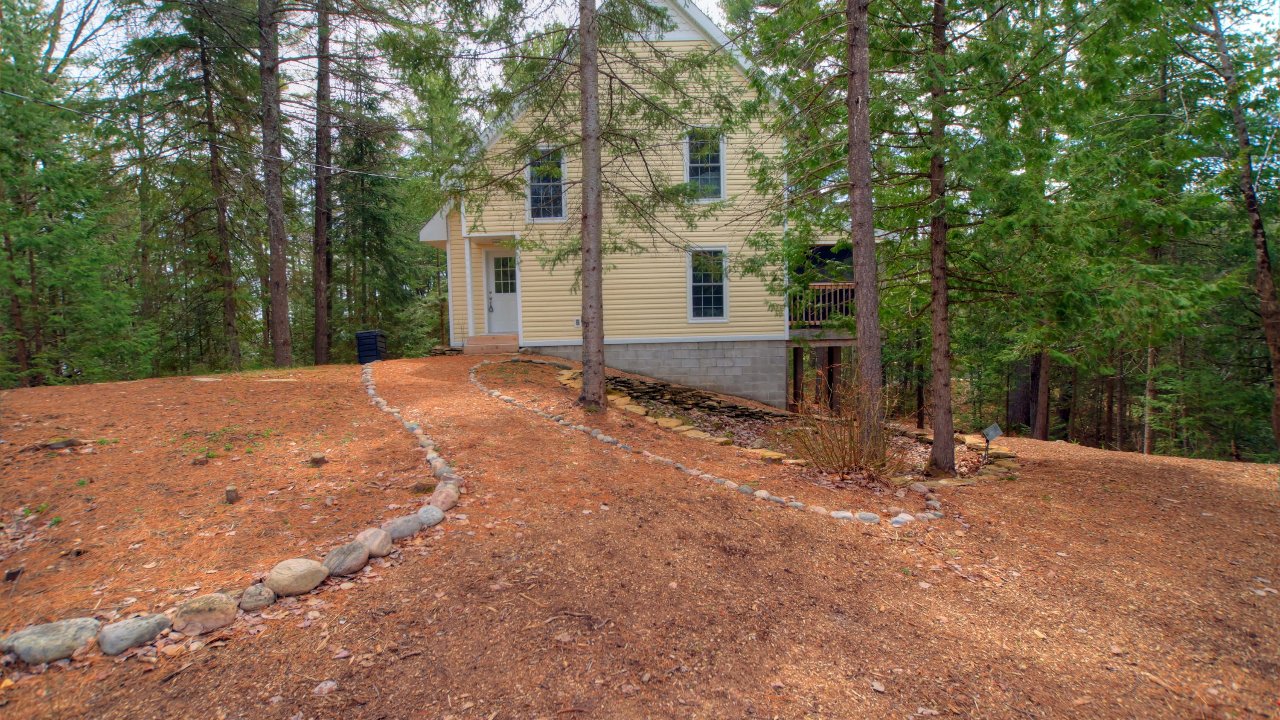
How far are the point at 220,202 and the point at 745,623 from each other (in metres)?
14.2

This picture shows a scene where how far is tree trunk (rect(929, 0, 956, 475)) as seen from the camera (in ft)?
18.8

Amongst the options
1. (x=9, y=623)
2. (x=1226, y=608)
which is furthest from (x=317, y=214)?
(x=1226, y=608)

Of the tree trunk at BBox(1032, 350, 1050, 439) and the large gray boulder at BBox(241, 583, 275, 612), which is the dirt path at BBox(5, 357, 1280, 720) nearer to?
the large gray boulder at BBox(241, 583, 275, 612)

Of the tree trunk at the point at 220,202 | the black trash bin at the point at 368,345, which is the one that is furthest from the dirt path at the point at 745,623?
the tree trunk at the point at 220,202

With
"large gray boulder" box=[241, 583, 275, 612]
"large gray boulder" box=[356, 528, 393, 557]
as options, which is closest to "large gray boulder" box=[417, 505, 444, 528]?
"large gray boulder" box=[356, 528, 393, 557]

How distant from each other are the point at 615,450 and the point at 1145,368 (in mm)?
15127

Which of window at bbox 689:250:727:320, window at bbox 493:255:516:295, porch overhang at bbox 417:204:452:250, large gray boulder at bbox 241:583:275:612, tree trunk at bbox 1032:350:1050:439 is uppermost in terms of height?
porch overhang at bbox 417:204:452:250

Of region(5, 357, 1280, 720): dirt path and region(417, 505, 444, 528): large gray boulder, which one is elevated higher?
region(417, 505, 444, 528): large gray boulder

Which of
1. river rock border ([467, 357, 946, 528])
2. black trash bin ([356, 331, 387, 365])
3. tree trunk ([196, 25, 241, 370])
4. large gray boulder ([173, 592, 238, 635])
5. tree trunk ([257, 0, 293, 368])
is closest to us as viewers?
large gray boulder ([173, 592, 238, 635])

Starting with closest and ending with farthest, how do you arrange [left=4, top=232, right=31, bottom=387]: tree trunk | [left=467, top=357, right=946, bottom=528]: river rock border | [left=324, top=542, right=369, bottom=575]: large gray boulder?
[left=324, top=542, right=369, bottom=575]: large gray boulder → [left=467, top=357, right=946, bottom=528]: river rock border → [left=4, top=232, right=31, bottom=387]: tree trunk

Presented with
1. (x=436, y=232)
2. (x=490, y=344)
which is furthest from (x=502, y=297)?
(x=436, y=232)

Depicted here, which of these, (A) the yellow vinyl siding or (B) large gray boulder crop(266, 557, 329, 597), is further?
(A) the yellow vinyl siding

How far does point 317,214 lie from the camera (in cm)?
1519

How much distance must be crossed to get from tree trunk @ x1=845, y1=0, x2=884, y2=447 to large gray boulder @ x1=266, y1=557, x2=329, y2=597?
14.8 feet
